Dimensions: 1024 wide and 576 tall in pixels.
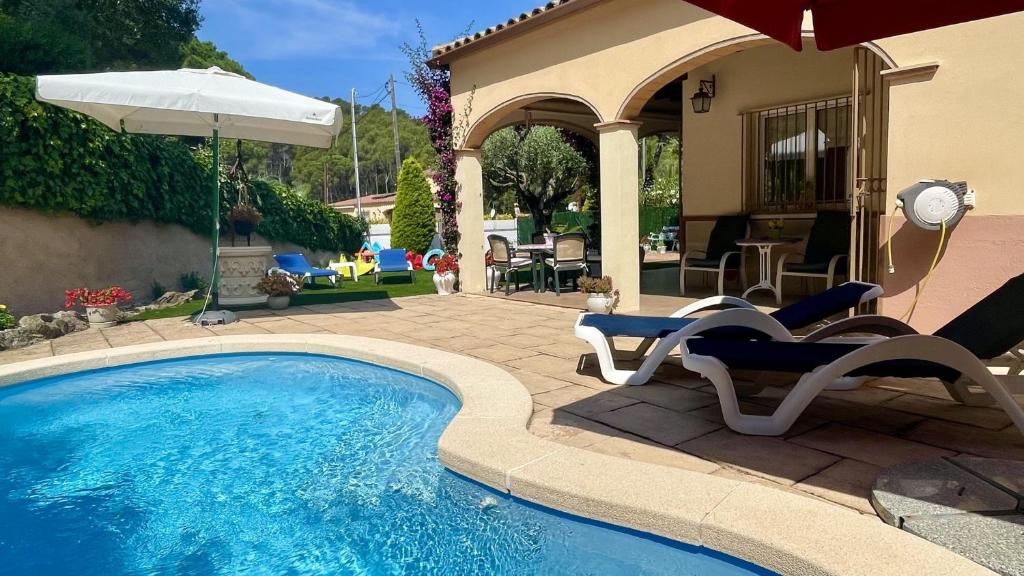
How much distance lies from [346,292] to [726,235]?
6579mm

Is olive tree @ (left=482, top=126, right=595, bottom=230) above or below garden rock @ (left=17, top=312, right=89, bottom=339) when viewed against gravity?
above

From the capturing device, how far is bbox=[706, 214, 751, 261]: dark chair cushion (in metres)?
9.16

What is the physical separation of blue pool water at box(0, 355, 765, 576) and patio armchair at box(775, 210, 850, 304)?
492 centimetres

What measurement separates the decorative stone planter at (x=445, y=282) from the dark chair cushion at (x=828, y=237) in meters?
5.37

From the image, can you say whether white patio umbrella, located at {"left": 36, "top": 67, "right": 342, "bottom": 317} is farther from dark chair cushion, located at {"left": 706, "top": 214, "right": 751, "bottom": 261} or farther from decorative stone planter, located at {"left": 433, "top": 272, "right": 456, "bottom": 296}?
dark chair cushion, located at {"left": 706, "top": 214, "right": 751, "bottom": 261}

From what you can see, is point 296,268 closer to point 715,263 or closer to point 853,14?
point 715,263

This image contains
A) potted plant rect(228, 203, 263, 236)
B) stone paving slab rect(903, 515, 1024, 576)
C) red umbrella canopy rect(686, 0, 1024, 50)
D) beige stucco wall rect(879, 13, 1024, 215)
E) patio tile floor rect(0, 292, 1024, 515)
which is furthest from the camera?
potted plant rect(228, 203, 263, 236)

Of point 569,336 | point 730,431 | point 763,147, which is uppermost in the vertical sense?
point 763,147

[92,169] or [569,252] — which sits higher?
[92,169]

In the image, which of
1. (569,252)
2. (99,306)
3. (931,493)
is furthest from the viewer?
(569,252)

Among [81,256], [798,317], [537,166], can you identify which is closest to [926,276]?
[798,317]

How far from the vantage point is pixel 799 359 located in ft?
10.9

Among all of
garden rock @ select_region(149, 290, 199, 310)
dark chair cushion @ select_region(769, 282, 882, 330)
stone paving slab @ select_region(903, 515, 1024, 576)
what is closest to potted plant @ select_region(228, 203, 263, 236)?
garden rock @ select_region(149, 290, 199, 310)

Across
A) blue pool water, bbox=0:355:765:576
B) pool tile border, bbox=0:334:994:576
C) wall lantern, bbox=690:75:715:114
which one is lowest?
blue pool water, bbox=0:355:765:576
